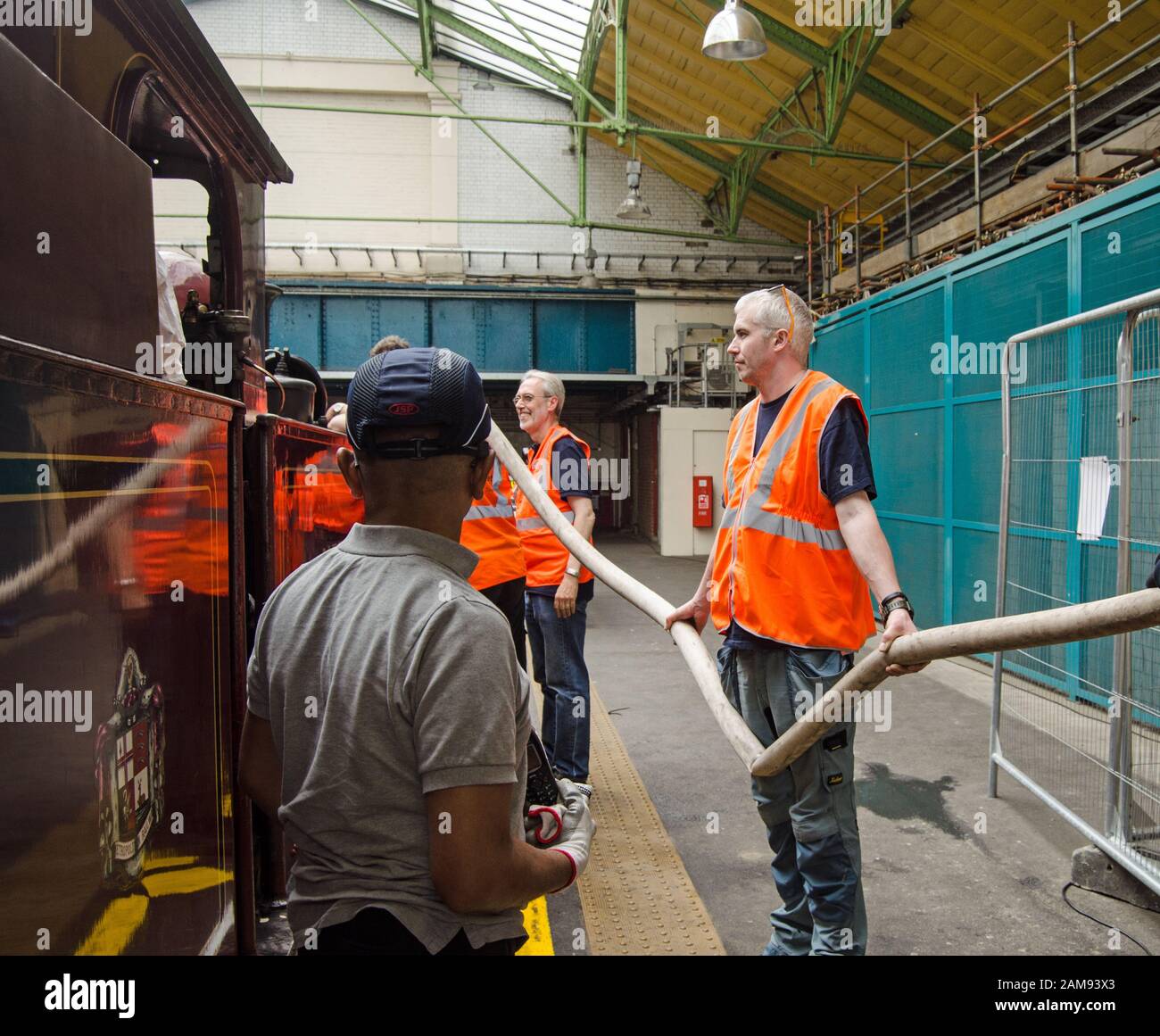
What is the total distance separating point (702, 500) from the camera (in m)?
17.6

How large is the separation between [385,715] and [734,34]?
29.3 ft

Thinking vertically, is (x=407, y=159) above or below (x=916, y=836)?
above

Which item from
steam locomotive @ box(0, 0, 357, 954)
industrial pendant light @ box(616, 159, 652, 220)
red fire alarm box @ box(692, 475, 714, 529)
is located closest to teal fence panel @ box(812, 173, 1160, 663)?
steam locomotive @ box(0, 0, 357, 954)

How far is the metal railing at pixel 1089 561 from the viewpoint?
3.63m

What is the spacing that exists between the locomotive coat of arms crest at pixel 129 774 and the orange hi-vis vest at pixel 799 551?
1676 millimetres

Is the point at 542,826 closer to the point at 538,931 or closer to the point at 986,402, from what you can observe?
the point at 538,931

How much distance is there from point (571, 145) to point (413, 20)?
454 centimetres

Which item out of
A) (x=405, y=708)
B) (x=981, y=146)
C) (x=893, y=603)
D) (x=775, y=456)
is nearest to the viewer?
(x=405, y=708)

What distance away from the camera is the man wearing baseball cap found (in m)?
1.19

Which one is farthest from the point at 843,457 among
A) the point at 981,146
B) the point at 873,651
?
the point at 981,146

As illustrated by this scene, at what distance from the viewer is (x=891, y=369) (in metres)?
9.66

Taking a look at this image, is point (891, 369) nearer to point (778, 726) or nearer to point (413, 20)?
point (778, 726)

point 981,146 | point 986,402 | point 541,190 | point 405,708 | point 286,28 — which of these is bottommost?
point 405,708

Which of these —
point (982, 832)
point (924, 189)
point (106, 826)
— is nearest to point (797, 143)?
point (924, 189)
